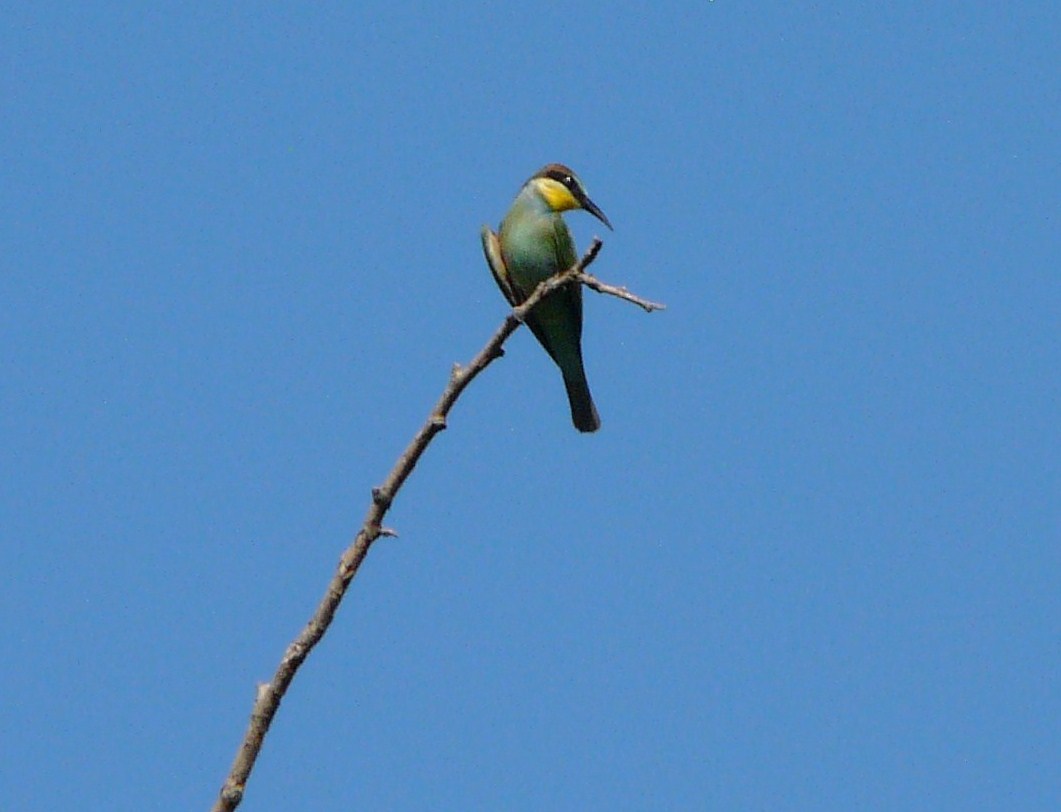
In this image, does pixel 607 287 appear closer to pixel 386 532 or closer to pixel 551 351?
pixel 386 532

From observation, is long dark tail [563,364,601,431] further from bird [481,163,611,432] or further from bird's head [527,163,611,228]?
bird's head [527,163,611,228]

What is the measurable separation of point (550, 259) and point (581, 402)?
717 mm

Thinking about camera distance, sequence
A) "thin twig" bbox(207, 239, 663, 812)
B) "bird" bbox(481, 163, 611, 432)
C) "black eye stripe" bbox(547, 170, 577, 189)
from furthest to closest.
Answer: "black eye stripe" bbox(547, 170, 577, 189)
"bird" bbox(481, 163, 611, 432)
"thin twig" bbox(207, 239, 663, 812)

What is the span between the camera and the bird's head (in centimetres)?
780

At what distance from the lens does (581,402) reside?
309 inches

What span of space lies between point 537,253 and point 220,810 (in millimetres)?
4961

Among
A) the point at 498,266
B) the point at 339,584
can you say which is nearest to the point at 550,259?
the point at 498,266

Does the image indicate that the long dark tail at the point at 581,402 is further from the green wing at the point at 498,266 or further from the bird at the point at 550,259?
the green wing at the point at 498,266

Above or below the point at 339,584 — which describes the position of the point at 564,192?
above

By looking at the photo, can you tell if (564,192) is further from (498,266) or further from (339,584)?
(339,584)

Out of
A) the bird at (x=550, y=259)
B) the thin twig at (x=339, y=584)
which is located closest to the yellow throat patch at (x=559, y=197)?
the bird at (x=550, y=259)

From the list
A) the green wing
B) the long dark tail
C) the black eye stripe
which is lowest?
the long dark tail

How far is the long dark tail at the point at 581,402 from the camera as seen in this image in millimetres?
7836

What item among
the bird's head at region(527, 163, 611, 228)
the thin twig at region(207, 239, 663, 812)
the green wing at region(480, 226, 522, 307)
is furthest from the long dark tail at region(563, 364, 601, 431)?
the thin twig at region(207, 239, 663, 812)
